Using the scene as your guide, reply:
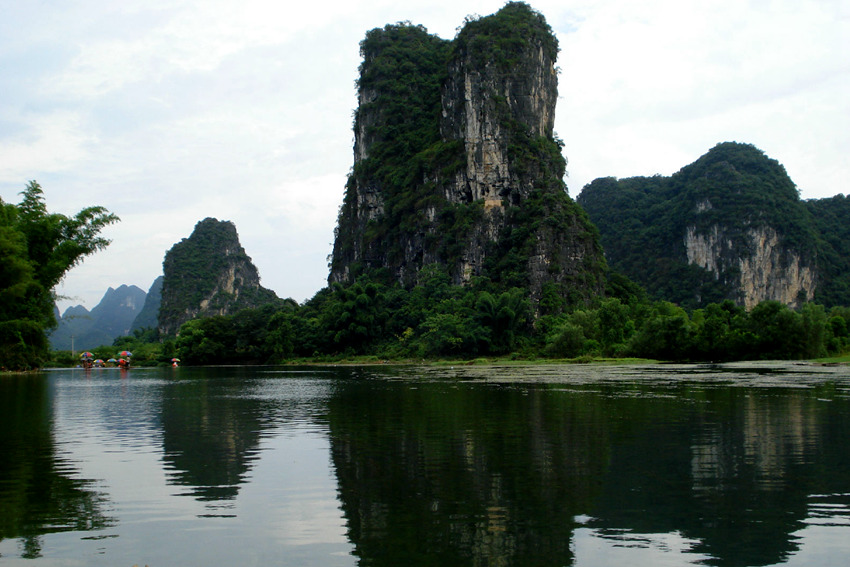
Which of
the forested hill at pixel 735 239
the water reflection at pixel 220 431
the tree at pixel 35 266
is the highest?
the forested hill at pixel 735 239

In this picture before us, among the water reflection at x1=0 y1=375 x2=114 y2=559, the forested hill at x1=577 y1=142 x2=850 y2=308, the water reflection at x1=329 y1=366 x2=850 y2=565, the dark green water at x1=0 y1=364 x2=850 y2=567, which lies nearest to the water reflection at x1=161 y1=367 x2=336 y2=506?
the dark green water at x1=0 y1=364 x2=850 y2=567

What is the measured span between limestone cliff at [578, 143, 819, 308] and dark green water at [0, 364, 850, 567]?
3473 inches

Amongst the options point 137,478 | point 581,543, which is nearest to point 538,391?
point 137,478

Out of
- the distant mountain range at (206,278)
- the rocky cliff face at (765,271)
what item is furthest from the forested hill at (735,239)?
the distant mountain range at (206,278)

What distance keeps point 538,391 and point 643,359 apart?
2619cm

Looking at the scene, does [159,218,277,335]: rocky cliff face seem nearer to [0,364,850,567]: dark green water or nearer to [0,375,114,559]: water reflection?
[0,364,850,567]: dark green water

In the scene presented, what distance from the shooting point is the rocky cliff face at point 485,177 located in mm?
71812

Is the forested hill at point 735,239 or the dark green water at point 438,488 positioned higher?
the forested hill at point 735,239

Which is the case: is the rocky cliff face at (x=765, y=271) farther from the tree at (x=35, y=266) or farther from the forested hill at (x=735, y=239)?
the tree at (x=35, y=266)

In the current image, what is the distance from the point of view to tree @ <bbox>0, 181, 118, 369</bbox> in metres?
32.4

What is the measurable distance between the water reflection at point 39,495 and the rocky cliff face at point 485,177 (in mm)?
58914

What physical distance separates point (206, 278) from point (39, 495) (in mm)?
128397

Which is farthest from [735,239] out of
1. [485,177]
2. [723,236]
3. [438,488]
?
[438,488]

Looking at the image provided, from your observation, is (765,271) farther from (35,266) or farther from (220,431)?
(220,431)
